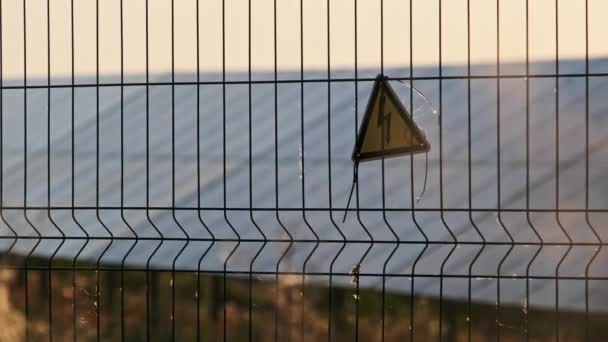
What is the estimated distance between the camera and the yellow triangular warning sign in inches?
158

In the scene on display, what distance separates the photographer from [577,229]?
5844 millimetres

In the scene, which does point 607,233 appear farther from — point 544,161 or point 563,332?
point 544,161

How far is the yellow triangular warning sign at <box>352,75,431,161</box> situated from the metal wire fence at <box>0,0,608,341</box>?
579 mm

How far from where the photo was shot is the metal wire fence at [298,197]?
5.11m

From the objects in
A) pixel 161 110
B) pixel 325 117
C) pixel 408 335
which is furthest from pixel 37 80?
pixel 408 335

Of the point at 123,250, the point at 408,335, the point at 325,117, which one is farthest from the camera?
the point at 325,117

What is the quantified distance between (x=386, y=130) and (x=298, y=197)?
7.96 ft

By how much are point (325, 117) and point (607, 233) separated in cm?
195

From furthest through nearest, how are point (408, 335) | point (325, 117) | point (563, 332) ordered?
point (325, 117) < point (563, 332) < point (408, 335)

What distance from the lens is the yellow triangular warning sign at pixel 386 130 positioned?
4.02 m

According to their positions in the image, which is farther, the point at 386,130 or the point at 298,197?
the point at 298,197

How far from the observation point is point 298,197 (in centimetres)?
646

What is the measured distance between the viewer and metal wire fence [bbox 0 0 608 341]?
16.8 ft

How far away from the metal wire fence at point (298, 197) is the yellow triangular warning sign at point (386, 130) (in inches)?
22.8
